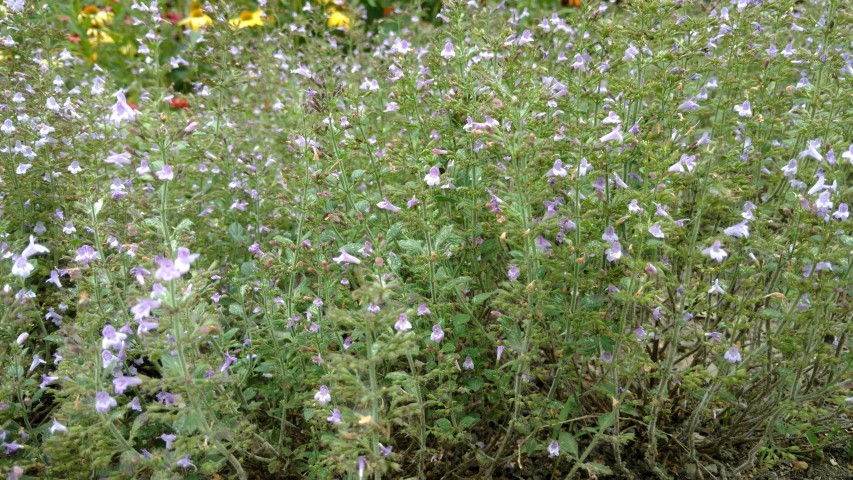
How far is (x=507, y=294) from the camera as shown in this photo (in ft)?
8.05

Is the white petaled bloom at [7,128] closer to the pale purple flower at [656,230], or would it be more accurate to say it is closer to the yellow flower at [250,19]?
the yellow flower at [250,19]

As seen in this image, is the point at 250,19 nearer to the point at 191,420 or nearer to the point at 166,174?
the point at 166,174

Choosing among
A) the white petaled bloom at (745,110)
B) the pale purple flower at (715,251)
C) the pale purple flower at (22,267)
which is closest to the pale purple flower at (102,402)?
the pale purple flower at (22,267)

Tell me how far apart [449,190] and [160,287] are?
1350mm

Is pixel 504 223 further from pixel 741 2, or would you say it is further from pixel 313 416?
pixel 741 2

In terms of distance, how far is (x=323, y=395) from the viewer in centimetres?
264

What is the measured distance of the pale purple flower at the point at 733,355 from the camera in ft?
8.91

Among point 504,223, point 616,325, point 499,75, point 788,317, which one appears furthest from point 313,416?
point 788,317

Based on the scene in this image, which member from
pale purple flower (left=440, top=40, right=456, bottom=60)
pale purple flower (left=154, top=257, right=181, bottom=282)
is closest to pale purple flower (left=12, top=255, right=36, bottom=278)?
pale purple flower (left=154, top=257, right=181, bottom=282)

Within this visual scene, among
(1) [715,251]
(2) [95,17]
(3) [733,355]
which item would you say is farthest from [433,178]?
(2) [95,17]

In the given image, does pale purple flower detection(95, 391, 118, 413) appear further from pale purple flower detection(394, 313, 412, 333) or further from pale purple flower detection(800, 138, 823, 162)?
pale purple flower detection(800, 138, 823, 162)

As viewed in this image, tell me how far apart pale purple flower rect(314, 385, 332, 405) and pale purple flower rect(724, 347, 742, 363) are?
1.57 metres

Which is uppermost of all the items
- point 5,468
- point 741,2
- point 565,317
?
point 741,2

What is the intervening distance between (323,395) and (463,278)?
0.70 metres
